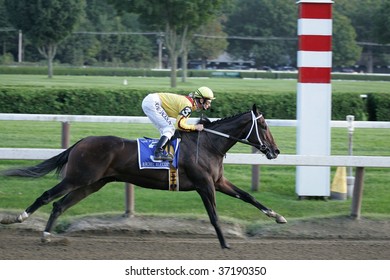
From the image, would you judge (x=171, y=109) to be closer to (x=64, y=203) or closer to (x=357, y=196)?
(x=64, y=203)

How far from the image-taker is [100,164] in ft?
22.6

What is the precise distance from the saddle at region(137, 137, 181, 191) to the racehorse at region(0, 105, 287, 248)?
0.04 m

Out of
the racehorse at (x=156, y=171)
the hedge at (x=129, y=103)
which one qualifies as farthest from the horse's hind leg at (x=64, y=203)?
the hedge at (x=129, y=103)

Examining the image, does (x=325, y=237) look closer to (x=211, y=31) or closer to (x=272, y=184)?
(x=272, y=184)

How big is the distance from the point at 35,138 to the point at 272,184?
4703 millimetres

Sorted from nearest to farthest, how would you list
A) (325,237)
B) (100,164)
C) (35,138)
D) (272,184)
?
(100,164) → (325,237) → (272,184) → (35,138)

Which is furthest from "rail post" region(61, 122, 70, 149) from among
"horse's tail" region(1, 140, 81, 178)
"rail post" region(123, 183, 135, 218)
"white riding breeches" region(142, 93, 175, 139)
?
"white riding breeches" region(142, 93, 175, 139)

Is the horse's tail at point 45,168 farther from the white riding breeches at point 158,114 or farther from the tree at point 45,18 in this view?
the tree at point 45,18

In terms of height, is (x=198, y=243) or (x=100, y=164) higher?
(x=100, y=164)

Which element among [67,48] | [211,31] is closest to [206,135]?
[67,48]

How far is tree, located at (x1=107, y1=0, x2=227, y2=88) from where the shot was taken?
2808 centimetres

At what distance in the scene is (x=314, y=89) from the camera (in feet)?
29.3

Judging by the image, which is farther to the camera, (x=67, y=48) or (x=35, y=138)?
(x=67, y=48)

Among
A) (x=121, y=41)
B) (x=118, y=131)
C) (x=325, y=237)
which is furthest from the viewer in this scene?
(x=121, y=41)
